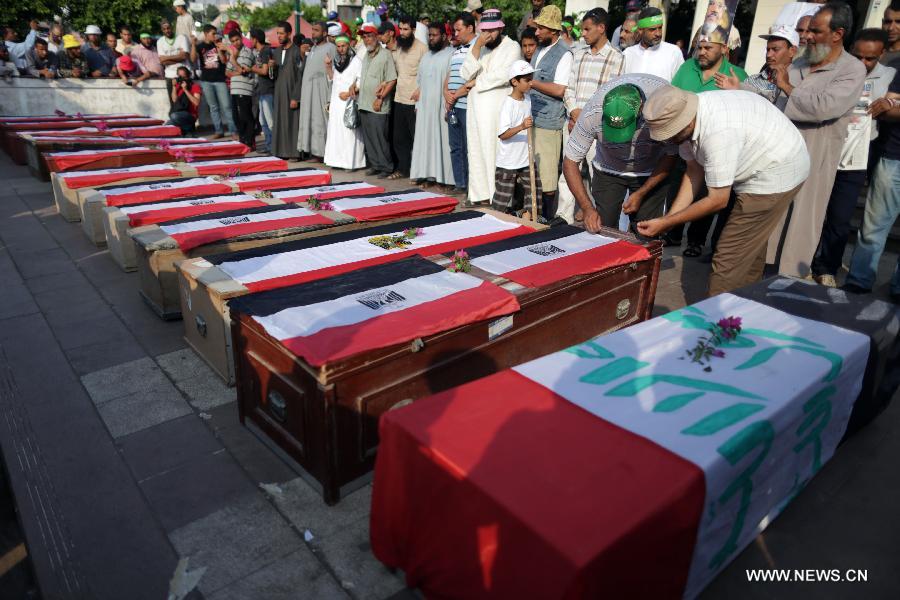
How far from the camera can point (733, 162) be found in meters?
2.81

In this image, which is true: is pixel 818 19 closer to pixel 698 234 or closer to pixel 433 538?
pixel 698 234

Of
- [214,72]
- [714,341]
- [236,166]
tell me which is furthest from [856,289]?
[214,72]

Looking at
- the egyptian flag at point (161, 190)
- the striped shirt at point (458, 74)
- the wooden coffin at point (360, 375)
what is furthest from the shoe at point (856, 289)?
the egyptian flag at point (161, 190)

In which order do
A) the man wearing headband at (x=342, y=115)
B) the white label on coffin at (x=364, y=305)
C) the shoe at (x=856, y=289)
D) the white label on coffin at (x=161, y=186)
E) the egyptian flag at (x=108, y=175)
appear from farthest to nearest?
1. the man wearing headband at (x=342, y=115)
2. the egyptian flag at (x=108, y=175)
3. the white label on coffin at (x=161, y=186)
4. the shoe at (x=856, y=289)
5. the white label on coffin at (x=364, y=305)

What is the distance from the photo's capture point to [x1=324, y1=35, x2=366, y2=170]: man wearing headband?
26.8 ft

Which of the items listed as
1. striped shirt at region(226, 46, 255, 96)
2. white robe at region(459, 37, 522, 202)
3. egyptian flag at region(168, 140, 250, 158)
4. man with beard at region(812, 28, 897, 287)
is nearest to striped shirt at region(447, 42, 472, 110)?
white robe at region(459, 37, 522, 202)

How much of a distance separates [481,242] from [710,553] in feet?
7.40

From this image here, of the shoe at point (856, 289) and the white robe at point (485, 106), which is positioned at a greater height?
the white robe at point (485, 106)

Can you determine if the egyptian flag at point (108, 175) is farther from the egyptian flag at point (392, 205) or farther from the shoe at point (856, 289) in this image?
the shoe at point (856, 289)

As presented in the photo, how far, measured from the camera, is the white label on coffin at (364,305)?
224 centimetres

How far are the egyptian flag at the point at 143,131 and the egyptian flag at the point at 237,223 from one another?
5.05m

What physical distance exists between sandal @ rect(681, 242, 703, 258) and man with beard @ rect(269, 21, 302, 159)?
6.43 m

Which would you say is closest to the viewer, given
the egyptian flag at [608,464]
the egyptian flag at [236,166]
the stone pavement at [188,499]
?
the egyptian flag at [608,464]

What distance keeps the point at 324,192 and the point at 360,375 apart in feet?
10.9
